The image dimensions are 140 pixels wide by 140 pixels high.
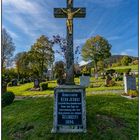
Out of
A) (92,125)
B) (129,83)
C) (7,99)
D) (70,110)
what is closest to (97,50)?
(129,83)

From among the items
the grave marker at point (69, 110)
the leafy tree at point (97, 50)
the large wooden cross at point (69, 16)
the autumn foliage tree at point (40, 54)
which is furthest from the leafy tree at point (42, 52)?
the grave marker at point (69, 110)

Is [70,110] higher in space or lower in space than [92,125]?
higher

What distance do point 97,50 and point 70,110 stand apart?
4510 centimetres

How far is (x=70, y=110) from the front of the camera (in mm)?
6945

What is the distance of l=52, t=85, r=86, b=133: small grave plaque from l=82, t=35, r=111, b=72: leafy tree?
4444cm

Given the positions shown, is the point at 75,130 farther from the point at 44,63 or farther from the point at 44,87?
the point at 44,63

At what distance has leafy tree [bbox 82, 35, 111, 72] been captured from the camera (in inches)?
2013

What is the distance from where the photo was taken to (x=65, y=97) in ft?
22.8

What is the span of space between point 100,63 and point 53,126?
1963 inches

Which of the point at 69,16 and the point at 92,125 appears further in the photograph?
the point at 69,16

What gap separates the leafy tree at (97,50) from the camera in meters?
51.1

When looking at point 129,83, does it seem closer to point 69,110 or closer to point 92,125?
point 92,125

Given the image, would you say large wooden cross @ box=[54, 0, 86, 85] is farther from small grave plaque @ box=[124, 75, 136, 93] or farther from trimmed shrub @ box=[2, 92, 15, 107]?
small grave plaque @ box=[124, 75, 136, 93]

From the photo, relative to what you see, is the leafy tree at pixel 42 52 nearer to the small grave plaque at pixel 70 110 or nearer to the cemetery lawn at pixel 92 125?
the cemetery lawn at pixel 92 125
